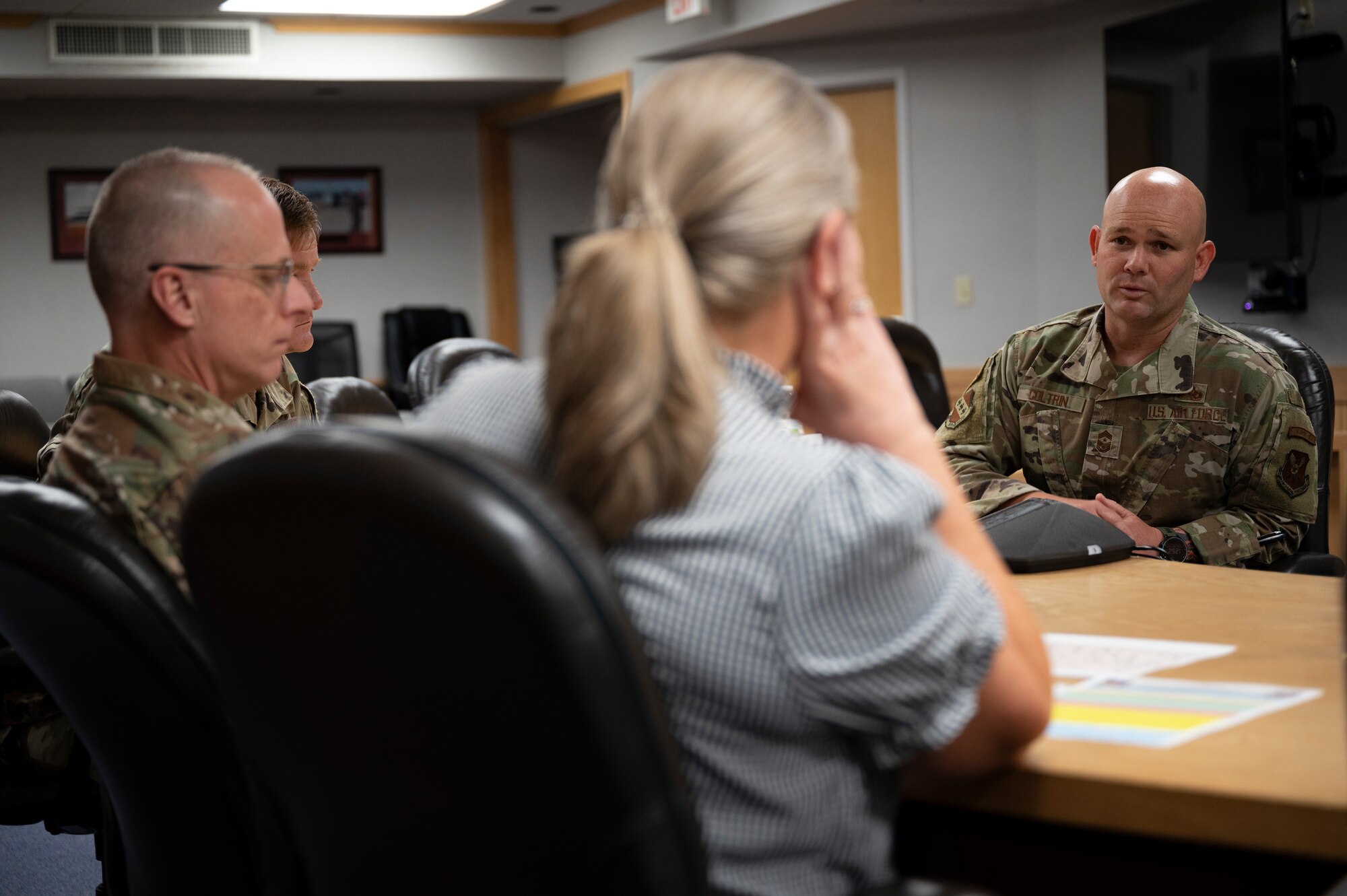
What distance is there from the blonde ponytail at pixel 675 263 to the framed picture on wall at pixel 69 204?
8771mm

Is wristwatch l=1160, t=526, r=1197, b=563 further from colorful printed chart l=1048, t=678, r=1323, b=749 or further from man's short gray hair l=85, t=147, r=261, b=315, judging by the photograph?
man's short gray hair l=85, t=147, r=261, b=315

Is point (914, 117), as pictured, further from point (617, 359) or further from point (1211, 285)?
point (617, 359)

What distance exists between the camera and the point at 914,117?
6.56 m

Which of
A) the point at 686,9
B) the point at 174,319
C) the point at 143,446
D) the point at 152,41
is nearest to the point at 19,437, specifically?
the point at 174,319

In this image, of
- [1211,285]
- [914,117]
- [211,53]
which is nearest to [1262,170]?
[1211,285]

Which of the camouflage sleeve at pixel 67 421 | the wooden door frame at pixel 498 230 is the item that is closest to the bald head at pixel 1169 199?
the camouflage sleeve at pixel 67 421

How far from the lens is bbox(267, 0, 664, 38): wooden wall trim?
753cm

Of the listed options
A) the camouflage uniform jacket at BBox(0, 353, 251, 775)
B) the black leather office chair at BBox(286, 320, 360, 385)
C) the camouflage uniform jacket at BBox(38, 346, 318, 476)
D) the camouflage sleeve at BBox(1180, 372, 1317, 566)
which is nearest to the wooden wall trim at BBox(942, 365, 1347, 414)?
the camouflage sleeve at BBox(1180, 372, 1317, 566)

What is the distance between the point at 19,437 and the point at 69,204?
6577 millimetres

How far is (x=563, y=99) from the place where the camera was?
26.9ft

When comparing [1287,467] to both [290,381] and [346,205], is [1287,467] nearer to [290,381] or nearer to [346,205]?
[290,381]

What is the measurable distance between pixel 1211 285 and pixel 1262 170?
2.04 ft

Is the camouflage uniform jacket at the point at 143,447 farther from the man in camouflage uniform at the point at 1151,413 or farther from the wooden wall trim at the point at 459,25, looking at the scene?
the wooden wall trim at the point at 459,25

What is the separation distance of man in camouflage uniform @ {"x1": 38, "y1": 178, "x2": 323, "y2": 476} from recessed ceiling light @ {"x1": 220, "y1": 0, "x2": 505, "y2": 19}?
457 centimetres
